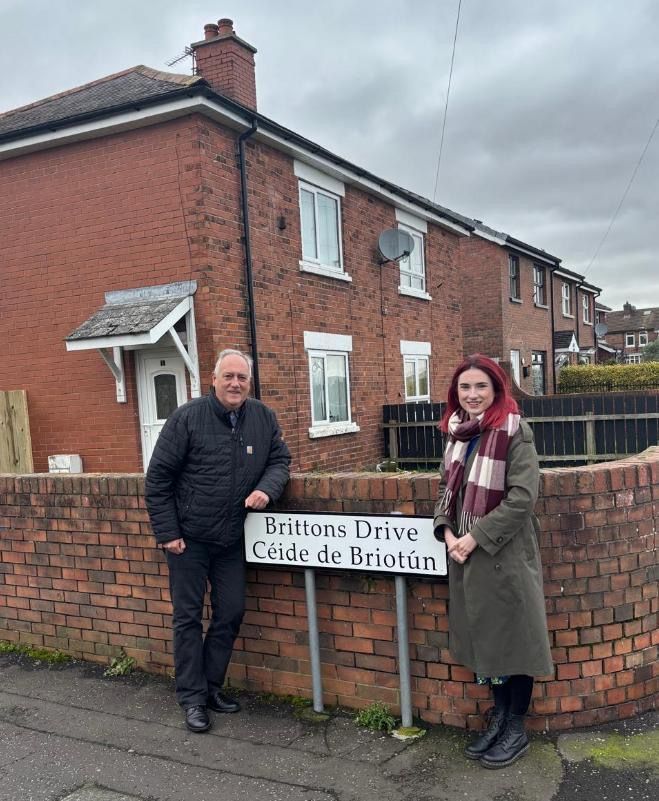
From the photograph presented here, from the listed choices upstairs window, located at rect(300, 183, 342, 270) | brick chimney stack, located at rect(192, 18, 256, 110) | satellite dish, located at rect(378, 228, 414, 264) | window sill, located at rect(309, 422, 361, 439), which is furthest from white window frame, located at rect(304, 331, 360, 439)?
brick chimney stack, located at rect(192, 18, 256, 110)

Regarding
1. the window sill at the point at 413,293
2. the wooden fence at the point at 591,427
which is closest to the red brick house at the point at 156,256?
the window sill at the point at 413,293

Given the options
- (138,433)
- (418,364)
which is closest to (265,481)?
(138,433)

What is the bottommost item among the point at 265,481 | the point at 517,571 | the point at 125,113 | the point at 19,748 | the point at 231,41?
the point at 19,748

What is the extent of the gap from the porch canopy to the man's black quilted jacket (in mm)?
4228

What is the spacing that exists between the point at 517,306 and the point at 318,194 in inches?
492

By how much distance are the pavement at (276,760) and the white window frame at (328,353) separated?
6.77 m

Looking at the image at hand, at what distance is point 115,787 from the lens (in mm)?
2916

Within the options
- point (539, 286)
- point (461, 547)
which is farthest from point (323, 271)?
point (539, 286)

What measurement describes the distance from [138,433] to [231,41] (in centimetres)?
553

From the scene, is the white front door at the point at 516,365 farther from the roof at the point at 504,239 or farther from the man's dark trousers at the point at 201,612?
the man's dark trousers at the point at 201,612

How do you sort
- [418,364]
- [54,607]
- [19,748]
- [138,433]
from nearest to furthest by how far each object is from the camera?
[19,748] < [54,607] < [138,433] < [418,364]

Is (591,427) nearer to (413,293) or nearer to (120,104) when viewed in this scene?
(413,293)

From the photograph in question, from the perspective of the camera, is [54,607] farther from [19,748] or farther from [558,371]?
[558,371]

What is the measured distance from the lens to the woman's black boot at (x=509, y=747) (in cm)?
293
